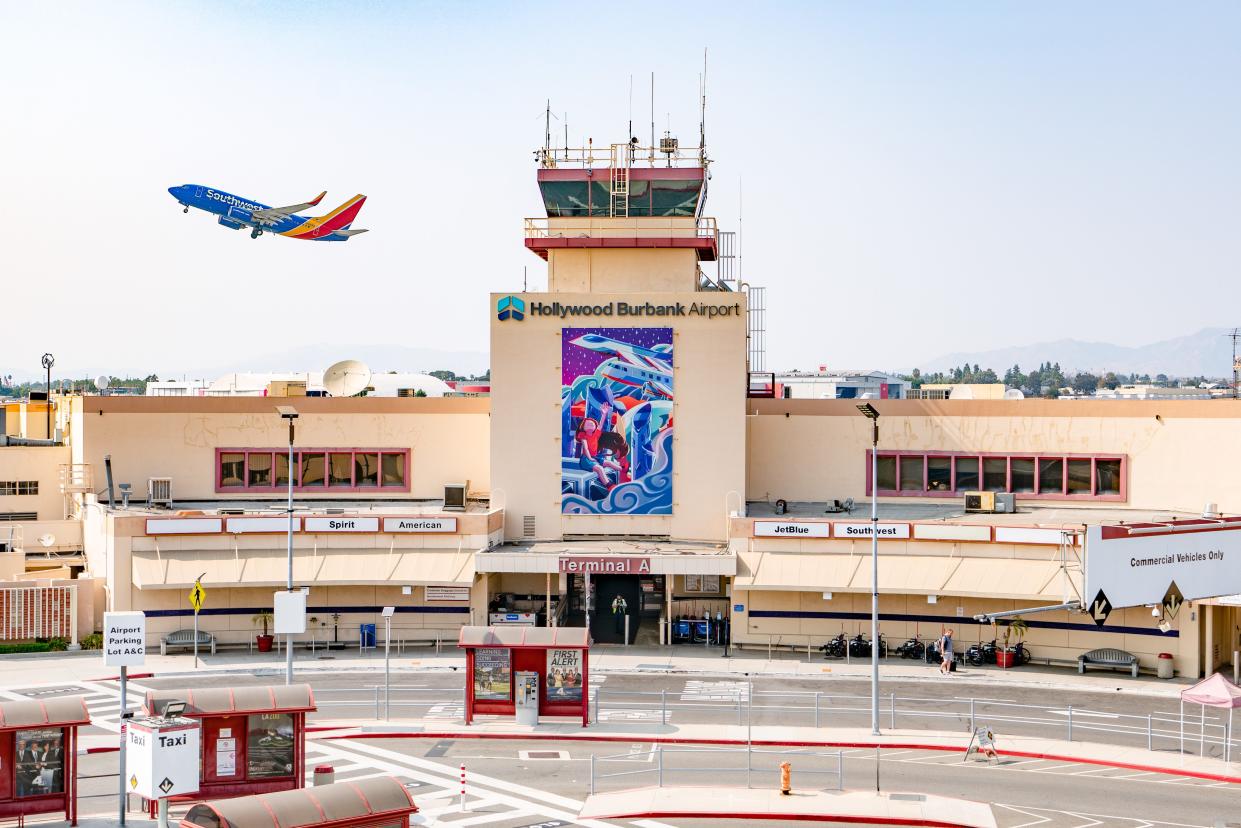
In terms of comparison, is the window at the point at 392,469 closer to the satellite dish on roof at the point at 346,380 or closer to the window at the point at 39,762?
the satellite dish on roof at the point at 346,380

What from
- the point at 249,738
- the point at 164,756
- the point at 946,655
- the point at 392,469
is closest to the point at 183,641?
the point at 392,469

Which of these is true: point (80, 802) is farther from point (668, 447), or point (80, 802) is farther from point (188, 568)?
point (668, 447)

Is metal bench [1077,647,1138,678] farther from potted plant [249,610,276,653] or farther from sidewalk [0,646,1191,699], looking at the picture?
potted plant [249,610,276,653]

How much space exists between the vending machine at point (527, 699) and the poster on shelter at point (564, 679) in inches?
19.6

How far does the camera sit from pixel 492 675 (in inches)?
1626

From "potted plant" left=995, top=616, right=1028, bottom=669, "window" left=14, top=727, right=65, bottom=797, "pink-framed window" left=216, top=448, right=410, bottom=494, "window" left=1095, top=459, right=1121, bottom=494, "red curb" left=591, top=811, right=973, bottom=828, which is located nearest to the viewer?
"window" left=14, top=727, right=65, bottom=797

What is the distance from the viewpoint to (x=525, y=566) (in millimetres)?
54500

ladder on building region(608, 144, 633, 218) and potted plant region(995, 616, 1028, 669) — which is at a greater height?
ladder on building region(608, 144, 633, 218)

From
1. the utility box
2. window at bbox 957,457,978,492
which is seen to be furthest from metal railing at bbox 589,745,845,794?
window at bbox 957,457,978,492

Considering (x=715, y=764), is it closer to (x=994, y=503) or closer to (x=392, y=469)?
(x=994, y=503)

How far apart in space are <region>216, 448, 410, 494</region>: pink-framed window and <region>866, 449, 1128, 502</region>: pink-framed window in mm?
22300

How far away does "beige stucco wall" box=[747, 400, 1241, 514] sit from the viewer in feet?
191

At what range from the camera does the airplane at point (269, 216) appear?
74.6m

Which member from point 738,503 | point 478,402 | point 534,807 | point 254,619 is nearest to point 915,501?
point 738,503
